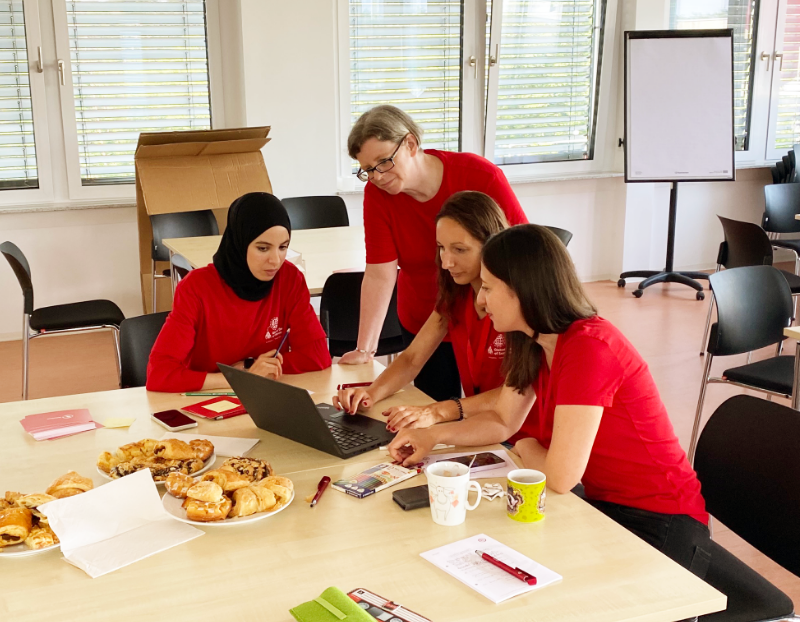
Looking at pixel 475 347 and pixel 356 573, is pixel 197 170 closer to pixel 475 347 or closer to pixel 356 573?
pixel 475 347

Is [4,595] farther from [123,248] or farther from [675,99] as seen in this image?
[675,99]

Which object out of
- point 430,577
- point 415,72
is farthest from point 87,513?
point 415,72

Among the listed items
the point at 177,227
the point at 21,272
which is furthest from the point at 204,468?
the point at 177,227

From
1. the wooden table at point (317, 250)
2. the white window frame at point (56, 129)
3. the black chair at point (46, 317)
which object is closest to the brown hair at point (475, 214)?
the wooden table at point (317, 250)

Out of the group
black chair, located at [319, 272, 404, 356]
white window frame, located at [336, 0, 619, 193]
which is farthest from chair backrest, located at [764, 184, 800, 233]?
black chair, located at [319, 272, 404, 356]

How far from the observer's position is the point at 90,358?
197 inches

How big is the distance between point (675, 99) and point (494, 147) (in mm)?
1345

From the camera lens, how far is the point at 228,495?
1.51m

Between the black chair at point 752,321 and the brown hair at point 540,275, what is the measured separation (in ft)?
5.00

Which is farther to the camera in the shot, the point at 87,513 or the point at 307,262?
the point at 307,262

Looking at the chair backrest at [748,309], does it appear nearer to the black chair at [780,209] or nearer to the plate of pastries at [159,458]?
the plate of pastries at [159,458]

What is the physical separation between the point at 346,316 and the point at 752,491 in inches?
79.2

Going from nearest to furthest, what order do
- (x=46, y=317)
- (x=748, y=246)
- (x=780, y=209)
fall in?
(x=46, y=317), (x=748, y=246), (x=780, y=209)

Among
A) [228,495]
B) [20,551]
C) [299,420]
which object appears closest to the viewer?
[20,551]
